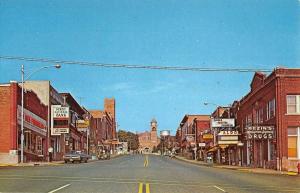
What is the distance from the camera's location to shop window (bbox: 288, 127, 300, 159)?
144 feet

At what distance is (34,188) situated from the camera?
2044 cm

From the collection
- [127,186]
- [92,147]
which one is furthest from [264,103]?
[92,147]

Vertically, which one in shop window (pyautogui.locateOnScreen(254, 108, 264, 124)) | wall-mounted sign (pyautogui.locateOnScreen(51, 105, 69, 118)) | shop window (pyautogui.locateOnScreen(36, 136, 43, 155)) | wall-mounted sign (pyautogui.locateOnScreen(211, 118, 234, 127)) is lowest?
shop window (pyautogui.locateOnScreen(36, 136, 43, 155))

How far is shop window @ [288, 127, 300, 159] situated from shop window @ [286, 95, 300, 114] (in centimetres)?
158

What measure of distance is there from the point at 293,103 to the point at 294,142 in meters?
3.42

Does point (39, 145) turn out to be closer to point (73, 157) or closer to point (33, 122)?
point (33, 122)

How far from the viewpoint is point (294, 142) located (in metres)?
44.1

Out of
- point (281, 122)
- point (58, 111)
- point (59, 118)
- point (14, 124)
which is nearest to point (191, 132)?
point (59, 118)

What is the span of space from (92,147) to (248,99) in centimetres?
7946

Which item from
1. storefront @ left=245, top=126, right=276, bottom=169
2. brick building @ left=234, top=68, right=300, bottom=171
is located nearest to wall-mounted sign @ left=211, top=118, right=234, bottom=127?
storefront @ left=245, top=126, right=276, bottom=169

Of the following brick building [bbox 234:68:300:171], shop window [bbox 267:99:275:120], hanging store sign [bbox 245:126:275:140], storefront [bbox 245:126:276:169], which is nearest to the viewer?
brick building [bbox 234:68:300:171]

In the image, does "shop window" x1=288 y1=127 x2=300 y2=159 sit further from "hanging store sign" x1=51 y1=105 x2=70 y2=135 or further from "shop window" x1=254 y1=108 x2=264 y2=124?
"hanging store sign" x1=51 y1=105 x2=70 y2=135

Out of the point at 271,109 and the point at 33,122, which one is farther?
the point at 33,122

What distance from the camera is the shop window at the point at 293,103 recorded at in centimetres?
4422
